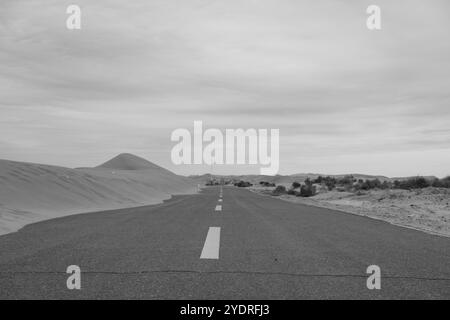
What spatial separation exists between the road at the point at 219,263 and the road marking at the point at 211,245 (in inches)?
0.7

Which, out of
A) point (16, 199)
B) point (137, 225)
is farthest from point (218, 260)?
point (16, 199)

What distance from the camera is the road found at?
4.75 metres

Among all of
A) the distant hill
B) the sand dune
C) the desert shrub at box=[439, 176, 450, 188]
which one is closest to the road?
the sand dune

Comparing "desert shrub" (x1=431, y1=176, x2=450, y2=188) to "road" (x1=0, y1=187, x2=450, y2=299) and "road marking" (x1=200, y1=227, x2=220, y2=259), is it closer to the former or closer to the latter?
"road" (x1=0, y1=187, x2=450, y2=299)

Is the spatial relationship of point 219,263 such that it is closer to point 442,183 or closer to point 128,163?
point 442,183

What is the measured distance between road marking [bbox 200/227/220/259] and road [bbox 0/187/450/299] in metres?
0.02

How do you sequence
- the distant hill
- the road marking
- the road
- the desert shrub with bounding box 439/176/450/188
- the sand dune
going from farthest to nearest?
the distant hill
the desert shrub with bounding box 439/176/450/188
the sand dune
the road marking
the road

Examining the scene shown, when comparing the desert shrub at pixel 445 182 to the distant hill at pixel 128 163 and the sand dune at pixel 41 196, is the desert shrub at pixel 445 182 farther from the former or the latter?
the distant hill at pixel 128 163

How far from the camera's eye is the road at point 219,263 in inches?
187

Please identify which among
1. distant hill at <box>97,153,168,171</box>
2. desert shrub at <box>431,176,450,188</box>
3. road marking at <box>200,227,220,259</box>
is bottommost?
desert shrub at <box>431,176,450,188</box>

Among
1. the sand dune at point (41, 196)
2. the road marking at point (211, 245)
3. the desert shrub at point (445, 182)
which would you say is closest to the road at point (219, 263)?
the road marking at point (211, 245)

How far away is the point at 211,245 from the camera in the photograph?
307 inches
